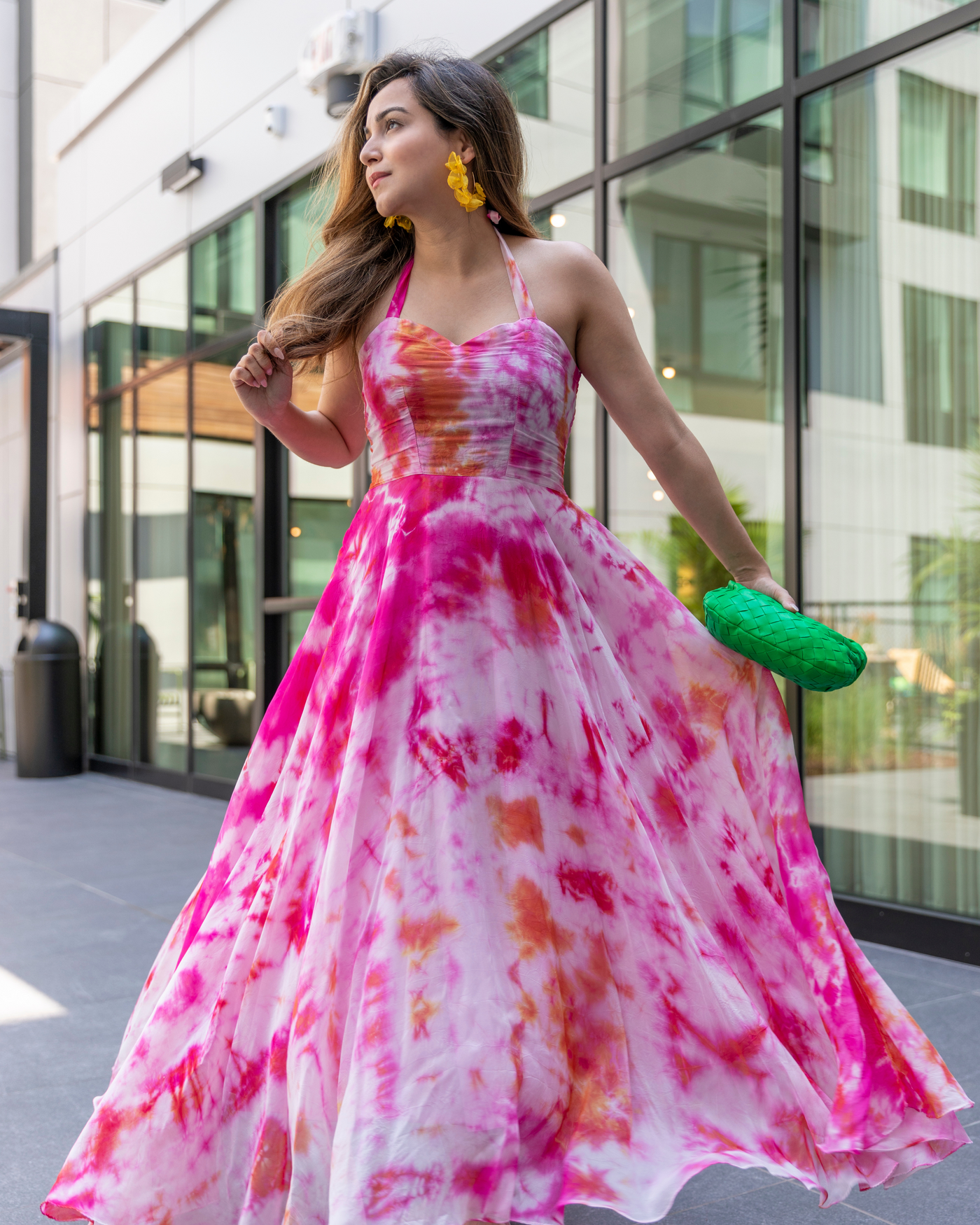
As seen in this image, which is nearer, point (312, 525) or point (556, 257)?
point (556, 257)

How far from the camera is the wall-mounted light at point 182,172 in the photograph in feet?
28.5

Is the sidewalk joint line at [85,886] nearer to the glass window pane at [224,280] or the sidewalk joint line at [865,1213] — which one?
the sidewalk joint line at [865,1213]

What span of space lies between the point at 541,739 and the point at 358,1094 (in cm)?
52

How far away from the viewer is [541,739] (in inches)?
65.6

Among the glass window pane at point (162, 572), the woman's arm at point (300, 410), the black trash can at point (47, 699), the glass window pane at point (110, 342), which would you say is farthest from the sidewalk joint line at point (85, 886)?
the glass window pane at point (110, 342)

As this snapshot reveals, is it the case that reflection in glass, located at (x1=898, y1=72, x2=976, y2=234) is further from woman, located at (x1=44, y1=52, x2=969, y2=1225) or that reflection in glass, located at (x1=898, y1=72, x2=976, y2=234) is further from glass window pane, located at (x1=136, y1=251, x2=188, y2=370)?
glass window pane, located at (x1=136, y1=251, x2=188, y2=370)

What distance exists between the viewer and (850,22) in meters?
4.25

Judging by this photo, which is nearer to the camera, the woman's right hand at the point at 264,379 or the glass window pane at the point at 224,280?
the woman's right hand at the point at 264,379

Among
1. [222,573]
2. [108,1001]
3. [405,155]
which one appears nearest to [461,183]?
[405,155]

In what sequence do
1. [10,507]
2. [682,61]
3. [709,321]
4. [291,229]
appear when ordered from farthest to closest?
[10,507] → [291,229] → [682,61] → [709,321]

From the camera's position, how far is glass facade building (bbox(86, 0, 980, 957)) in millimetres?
3969

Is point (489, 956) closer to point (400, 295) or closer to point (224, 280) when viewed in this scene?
point (400, 295)

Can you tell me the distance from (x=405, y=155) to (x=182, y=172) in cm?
769

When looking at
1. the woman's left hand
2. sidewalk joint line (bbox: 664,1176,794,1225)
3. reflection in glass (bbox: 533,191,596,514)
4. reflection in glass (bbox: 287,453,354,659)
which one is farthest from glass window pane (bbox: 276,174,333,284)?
sidewalk joint line (bbox: 664,1176,794,1225)
